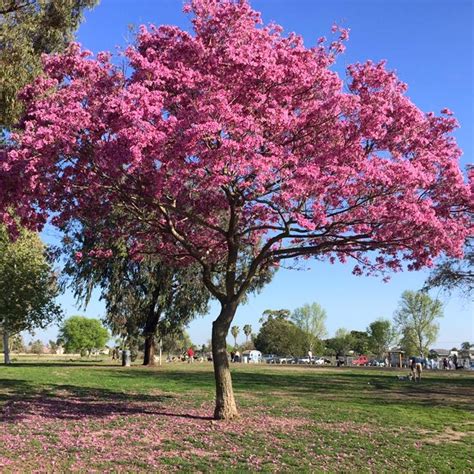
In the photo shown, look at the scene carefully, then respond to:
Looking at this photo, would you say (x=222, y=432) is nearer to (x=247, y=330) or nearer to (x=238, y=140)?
(x=238, y=140)

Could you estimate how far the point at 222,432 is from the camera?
11.1m

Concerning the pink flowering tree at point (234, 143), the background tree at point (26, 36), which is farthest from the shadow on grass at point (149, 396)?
the background tree at point (26, 36)

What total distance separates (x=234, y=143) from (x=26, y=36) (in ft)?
22.2

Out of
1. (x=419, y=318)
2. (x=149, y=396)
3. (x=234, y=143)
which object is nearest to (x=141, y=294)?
(x=149, y=396)

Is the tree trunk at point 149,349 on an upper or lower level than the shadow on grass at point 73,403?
upper

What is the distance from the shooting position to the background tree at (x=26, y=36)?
1235 centimetres

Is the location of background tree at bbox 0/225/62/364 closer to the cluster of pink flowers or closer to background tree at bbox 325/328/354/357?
the cluster of pink flowers

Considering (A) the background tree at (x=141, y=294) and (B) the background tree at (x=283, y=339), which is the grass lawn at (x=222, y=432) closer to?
(A) the background tree at (x=141, y=294)

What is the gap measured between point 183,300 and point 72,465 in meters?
26.9

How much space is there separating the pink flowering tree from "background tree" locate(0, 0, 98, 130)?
1043 mm

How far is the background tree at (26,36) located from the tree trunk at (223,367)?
698 centimetres

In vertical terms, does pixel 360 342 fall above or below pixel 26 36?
below

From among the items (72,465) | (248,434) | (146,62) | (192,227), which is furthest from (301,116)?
(72,465)

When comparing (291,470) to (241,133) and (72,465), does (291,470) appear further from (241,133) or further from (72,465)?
(241,133)
